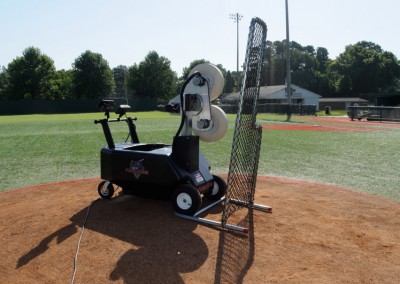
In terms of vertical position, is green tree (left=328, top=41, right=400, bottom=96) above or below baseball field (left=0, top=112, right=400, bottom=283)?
above

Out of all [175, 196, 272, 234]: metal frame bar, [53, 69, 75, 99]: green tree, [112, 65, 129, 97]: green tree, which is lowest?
[175, 196, 272, 234]: metal frame bar

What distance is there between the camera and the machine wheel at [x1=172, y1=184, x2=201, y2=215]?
4.40 metres

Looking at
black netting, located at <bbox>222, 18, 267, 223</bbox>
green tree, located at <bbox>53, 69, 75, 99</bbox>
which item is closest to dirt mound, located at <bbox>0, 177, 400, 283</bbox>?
black netting, located at <bbox>222, 18, 267, 223</bbox>

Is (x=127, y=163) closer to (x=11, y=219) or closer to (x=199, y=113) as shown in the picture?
(x=199, y=113)

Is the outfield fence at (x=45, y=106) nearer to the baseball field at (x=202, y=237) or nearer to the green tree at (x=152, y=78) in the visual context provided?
the green tree at (x=152, y=78)

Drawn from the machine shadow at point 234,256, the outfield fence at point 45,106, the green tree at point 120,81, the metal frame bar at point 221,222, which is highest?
the green tree at point 120,81

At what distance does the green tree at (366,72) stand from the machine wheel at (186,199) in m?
77.7

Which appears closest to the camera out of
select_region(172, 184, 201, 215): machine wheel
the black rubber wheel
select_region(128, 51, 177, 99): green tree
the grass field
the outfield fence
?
select_region(172, 184, 201, 215): machine wheel

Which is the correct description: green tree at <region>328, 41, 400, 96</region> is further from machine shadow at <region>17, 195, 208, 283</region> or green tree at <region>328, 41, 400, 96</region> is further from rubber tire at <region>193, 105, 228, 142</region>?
machine shadow at <region>17, 195, 208, 283</region>

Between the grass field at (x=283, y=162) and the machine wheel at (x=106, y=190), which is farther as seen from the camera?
the grass field at (x=283, y=162)

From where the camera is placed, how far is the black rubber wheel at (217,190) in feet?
17.4

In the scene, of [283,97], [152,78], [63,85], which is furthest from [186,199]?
[152,78]

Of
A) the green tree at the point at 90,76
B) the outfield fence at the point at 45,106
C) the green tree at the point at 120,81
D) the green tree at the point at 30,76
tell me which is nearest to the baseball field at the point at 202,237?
the outfield fence at the point at 45,106

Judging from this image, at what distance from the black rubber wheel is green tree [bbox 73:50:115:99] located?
71.6m
